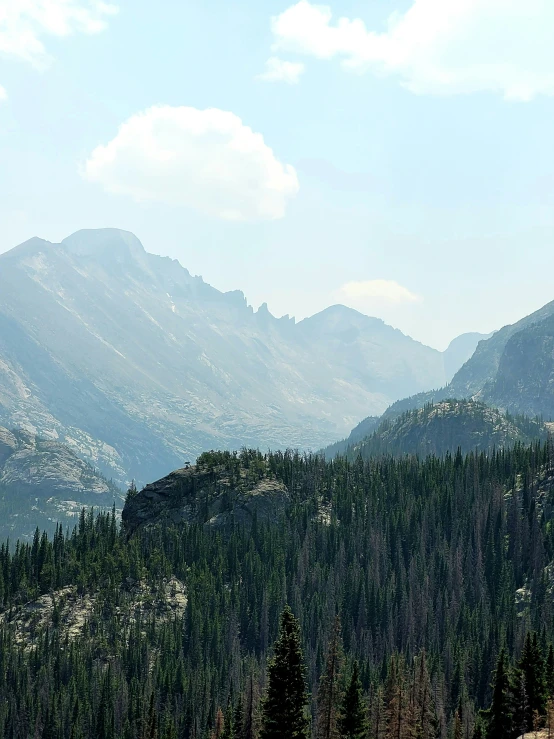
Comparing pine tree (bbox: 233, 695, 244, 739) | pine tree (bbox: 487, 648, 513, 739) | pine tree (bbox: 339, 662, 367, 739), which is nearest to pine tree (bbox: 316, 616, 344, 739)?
pine tree (bbox: 339, 662, 367, 739)

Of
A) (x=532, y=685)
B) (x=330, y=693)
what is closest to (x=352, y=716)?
(x=330, y=693)

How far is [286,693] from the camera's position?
254 feet

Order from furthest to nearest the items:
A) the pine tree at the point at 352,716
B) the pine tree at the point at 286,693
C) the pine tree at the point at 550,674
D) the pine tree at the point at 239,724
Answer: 1. the pine tree at the point at 550,674
2. the pine tree at the point at 239,724
3. the pine tree at the point at 352,716
4. the pine tree at the point at 286,693

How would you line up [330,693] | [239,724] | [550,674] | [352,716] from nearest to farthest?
[330,693], [352,716], [239,724], [550,674]

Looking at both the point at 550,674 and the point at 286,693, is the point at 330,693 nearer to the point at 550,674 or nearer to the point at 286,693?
the point at 286,693

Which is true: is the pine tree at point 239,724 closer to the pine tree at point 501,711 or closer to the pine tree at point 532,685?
the pine tree at point 501,711

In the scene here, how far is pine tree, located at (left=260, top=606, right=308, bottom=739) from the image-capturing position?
77375 millimetres

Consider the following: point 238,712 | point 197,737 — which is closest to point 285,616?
point 238,712

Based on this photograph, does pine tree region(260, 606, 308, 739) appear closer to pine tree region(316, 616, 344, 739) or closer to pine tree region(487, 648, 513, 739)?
pine tree region(316, 616, 344, 739)

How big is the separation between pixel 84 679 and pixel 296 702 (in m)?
136

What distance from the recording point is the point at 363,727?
291ft

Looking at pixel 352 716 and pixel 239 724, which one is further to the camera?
pixel 239 724

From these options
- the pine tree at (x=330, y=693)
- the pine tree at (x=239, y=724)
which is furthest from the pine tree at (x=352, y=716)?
the pine tree at (x=239, y=724)

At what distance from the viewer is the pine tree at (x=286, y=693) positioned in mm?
77375
